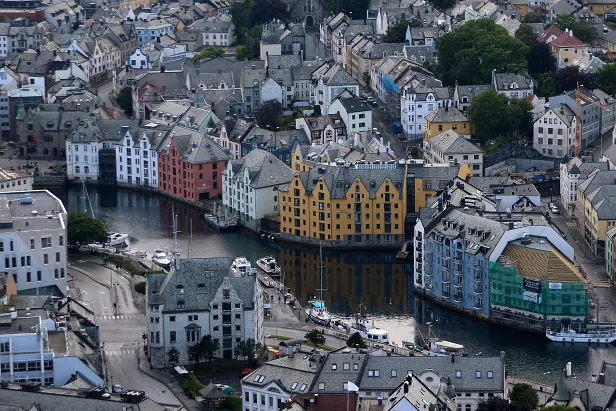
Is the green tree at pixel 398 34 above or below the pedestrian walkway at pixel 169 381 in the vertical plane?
above

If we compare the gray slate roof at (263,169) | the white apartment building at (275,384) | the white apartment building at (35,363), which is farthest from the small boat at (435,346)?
the gray slate roof at (263,169)

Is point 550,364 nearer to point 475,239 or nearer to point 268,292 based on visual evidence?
point 475,239

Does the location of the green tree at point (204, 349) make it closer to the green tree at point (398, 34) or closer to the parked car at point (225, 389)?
the parked car at point (225, 389)

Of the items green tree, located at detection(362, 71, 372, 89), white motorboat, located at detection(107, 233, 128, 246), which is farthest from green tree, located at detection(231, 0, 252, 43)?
white motorboat, located at detection(107, 233, 128, 246)

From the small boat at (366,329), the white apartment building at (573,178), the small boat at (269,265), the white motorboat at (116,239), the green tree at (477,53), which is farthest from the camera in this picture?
the green tree at (477,53)

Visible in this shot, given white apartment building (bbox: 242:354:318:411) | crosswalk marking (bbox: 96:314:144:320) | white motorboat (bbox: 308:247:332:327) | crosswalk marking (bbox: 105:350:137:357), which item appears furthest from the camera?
white motorboat (bbox: 308:247:332:327)

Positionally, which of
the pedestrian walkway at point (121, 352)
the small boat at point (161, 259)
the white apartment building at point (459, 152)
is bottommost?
the pedestrian walkway at point (121, 352)

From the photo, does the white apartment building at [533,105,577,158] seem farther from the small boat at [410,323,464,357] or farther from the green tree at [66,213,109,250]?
the small boat at [410,323,464,357]
